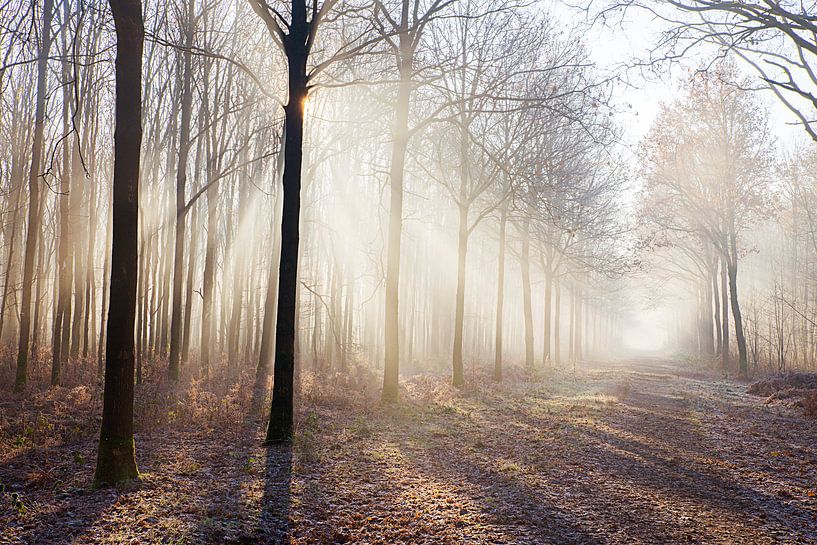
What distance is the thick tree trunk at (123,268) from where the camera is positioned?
5480mm

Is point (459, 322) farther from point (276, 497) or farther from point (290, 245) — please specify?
point (276, 497)

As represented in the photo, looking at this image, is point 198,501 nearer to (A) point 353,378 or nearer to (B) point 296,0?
(B) point 296,0

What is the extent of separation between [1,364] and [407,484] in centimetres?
1357

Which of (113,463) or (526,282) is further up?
(526,282)

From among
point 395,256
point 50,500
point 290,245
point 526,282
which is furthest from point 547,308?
point 50,500

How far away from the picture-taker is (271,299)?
16.4 m

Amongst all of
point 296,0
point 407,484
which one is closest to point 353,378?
point 407,484

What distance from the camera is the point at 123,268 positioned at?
18.0ft

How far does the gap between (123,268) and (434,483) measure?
425 cm

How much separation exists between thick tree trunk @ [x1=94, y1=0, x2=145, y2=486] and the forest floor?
0.38 m

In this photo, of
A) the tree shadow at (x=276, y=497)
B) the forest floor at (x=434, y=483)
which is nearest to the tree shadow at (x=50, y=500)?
the forest floor at (x=434, y=483)

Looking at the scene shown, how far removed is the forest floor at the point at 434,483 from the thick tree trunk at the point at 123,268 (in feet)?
1.24

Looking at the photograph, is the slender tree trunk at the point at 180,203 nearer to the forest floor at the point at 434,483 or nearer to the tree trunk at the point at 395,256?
the forest floor at the point at 434,483

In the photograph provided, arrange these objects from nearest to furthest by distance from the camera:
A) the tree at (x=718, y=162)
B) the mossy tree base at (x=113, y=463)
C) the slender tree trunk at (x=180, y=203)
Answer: the mossy tree base at (x=113, y=463), the slender tree trunk at (x=180, y=203), the tree at (x=718, y=162)
